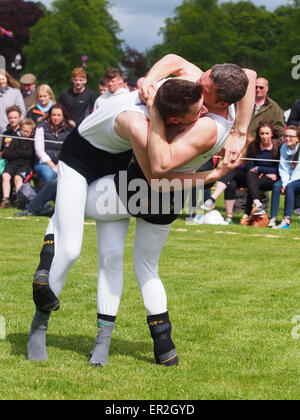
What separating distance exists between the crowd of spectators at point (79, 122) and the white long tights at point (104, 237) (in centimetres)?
708

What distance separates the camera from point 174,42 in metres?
46.8

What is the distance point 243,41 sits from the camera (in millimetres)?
52531

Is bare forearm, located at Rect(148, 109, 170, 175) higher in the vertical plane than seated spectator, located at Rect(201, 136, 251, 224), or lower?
higher

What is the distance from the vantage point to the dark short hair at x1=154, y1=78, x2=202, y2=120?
150 inches

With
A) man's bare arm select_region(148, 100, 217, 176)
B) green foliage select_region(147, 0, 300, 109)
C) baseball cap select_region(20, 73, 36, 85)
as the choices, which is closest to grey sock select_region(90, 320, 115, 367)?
man's bare arm select_region(148, 100, 217, 176)

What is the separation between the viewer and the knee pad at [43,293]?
4.41 metres

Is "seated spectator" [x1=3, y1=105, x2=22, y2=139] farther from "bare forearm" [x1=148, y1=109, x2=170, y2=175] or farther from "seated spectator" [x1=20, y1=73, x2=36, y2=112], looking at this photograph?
"bare forearm" [x1=148, y1=109, x2=170, y2=175]

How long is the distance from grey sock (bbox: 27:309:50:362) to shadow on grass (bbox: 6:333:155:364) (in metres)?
0.12

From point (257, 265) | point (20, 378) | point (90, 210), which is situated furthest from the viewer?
point (257, 265)

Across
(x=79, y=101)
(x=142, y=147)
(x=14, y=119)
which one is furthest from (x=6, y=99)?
(x=142, y=147)

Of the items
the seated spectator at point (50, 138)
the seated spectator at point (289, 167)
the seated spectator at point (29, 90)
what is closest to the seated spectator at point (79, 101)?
the seated spectator at point (50, 138)
